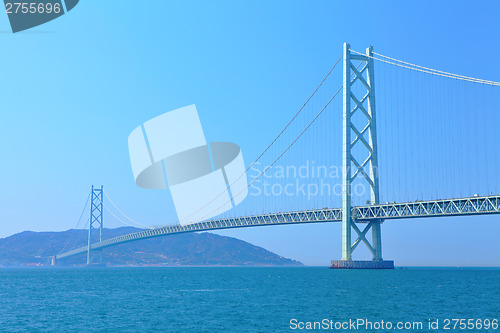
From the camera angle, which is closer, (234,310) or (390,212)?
(234,310)

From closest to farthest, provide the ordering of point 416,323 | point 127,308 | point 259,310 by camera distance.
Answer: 1. point 416,323
2. point 259,310
3. point 127,308

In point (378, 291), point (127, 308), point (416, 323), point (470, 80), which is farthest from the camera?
point (470, 80)

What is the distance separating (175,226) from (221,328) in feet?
257

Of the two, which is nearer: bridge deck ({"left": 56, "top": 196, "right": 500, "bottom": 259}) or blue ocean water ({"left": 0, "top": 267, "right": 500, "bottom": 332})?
blue ocean water ({"left": 0, "top": 267, "right": 500, "bottom": 332})

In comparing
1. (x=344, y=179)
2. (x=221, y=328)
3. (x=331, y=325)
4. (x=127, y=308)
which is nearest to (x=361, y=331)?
(x=331, y=325)

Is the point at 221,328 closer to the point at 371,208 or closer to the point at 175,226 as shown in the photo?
the point at 371,208

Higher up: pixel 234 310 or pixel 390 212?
pixel 390 212

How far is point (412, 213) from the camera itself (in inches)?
2360

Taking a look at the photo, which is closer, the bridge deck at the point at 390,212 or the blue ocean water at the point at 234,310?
the blue ocean water at the point at 234,310

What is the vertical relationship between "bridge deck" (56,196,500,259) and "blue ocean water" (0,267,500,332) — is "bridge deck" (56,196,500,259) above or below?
above

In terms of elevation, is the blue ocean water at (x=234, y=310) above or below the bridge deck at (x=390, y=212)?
below

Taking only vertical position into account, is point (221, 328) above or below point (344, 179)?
below

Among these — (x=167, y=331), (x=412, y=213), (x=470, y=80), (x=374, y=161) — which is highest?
(x=470, y=80)

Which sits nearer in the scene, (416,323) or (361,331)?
(361,331)
